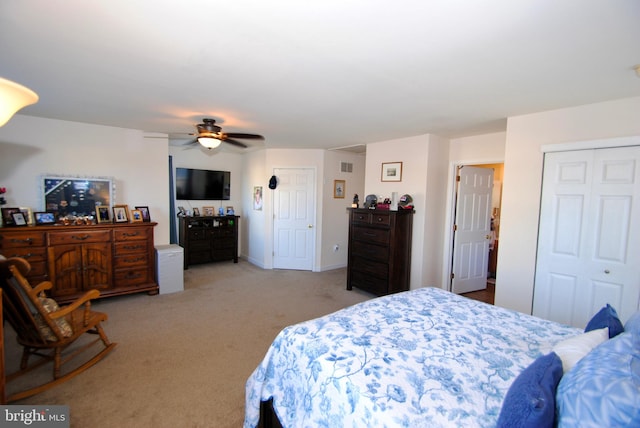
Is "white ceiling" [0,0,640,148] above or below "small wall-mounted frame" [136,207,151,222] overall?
above

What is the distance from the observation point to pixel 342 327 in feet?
5.57

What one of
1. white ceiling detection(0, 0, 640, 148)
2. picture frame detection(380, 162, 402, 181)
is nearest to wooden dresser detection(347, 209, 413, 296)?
picture frame detection(380, 162, 402, 181)

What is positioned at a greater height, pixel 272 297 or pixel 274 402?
pixel 274 402

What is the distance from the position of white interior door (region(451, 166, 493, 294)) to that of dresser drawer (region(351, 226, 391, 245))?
1.13m

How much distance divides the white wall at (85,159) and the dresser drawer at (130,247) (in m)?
0.55

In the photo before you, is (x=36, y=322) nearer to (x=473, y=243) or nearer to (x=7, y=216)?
(x=7, y=216)

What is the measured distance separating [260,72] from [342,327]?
6.05ft

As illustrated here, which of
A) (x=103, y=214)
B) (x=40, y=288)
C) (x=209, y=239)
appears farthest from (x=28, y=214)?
(x=209, y=239)

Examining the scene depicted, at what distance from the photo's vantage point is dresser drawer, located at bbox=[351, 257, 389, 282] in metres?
4.16

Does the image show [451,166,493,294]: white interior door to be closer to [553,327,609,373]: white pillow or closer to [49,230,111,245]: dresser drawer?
[553,327,609,373]: white pillow

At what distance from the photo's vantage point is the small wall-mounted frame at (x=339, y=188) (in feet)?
19.1

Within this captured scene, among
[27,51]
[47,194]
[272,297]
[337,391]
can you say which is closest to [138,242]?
[47,194]

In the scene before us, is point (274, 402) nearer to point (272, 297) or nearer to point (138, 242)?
point (272, 297)

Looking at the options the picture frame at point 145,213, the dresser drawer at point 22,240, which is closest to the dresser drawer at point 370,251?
the picture frame at point 145,213
